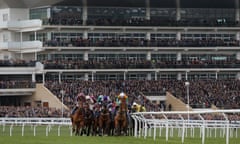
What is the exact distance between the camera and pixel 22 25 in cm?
7612

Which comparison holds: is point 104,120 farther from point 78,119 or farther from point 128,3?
point 128,3

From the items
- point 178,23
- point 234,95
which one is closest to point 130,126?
point 234,95

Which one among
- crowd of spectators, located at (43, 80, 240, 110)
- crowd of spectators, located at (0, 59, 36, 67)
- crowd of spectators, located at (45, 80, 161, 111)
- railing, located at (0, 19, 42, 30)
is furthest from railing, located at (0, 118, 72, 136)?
railing, located at (0, 19, 42, 30)

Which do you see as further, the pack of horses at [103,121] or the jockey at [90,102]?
the jockey at [90,102]

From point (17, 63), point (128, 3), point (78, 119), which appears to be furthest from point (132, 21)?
point (78, 119)

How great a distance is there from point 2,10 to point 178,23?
14.8 metres

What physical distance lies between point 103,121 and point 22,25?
4576 centimetres

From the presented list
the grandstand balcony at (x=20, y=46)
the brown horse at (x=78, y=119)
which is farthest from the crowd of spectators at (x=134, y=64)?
the brown horse at (x=78, y=119)

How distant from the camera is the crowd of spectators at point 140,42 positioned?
74.9 meters

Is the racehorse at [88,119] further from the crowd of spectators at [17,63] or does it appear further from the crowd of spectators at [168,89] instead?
the crowd of spectators at [17,63]

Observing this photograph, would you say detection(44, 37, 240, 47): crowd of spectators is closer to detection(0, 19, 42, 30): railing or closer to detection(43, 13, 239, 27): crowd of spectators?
detection(43, 13, 239, 27): crowd of spectators

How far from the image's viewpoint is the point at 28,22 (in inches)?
2980

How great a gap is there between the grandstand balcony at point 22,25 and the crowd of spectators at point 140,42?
5.70 feet

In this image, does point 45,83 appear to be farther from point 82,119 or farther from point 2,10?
point 82,119
